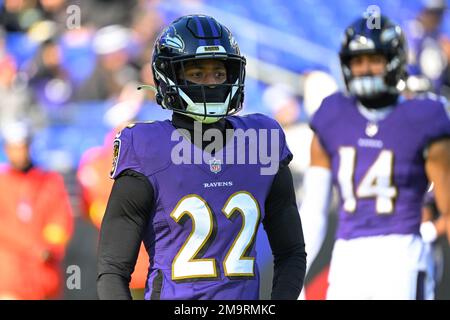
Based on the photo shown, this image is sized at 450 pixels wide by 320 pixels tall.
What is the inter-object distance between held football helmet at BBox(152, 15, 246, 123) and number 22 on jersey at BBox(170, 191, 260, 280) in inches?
10.2

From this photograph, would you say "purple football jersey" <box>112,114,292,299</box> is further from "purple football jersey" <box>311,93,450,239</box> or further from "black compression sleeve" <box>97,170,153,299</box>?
"purple football jersey" <box>311,93,450,239</box>

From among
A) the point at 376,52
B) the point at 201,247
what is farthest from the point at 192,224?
the point at 376,52

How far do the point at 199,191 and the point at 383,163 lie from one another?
1.58 meters

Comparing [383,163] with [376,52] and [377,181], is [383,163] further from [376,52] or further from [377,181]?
[376,52]

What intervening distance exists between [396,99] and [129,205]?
2000mm

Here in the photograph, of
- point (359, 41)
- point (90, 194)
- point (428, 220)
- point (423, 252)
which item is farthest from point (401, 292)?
point (90, 194)

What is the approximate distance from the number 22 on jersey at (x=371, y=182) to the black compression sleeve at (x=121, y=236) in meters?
1.69

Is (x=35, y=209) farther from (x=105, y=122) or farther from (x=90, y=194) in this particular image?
(x=105, y=122)

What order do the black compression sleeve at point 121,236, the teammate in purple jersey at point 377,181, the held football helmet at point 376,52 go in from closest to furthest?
the black compression sleeve at point 121,236 → the teammate in purple jersey at point 377,181 → the held football helmet at point 376,52

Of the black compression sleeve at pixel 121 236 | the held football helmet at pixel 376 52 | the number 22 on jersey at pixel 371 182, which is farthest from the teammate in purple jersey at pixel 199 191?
the held football helmet at pixel 376 52

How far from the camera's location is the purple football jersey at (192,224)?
2508 millimetres

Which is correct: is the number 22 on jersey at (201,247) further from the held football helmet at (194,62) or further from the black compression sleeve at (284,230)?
the held football helmet at (194,62)

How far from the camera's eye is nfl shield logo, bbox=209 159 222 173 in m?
2.57
